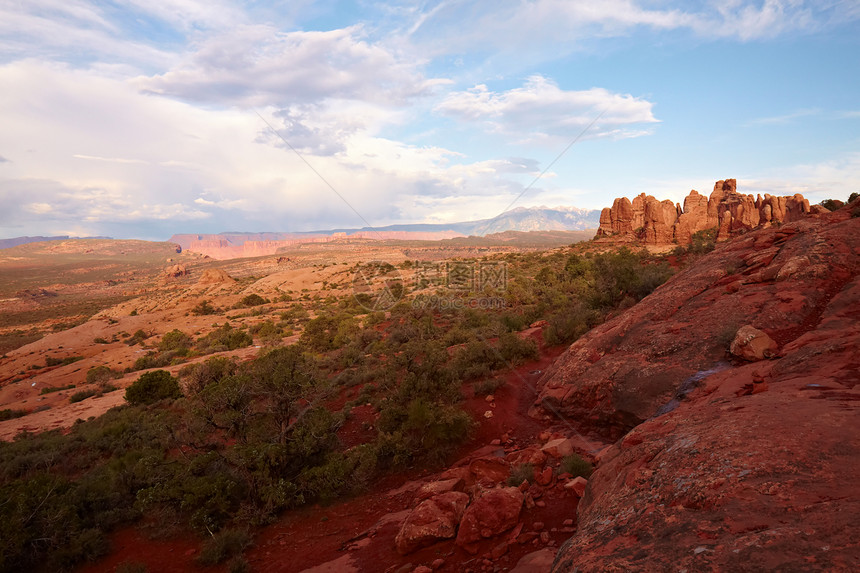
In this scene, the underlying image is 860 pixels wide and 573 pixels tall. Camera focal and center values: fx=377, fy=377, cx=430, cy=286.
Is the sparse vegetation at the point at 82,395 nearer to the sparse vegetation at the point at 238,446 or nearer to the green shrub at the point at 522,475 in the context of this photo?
the sparse vegetation at the point at 238,446

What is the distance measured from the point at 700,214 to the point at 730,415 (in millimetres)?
58977

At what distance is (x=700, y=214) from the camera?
51812 mm

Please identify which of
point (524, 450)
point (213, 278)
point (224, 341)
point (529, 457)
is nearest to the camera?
point (529, 457)

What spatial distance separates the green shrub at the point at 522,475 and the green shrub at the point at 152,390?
1648 centimetres

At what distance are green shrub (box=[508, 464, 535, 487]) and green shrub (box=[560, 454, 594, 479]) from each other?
57cm

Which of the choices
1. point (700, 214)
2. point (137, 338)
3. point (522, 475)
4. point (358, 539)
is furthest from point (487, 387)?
point (700, 214)

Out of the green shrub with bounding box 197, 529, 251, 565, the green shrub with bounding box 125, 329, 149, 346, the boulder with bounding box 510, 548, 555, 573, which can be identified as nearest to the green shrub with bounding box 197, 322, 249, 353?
the green shrub with bounding box 125, 329, 149, 346

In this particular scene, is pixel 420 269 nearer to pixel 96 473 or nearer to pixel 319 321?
pixel 319 321

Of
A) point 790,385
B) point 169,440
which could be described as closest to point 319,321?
point 169,440

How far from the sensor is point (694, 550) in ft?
9.39

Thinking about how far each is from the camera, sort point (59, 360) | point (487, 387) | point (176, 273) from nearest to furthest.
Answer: point (487, 387)
point (59, 360)
point (176, 273)

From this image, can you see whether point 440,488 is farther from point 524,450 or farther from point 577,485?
point 577,485

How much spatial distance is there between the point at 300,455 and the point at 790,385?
9.34m

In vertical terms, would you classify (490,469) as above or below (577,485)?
below
